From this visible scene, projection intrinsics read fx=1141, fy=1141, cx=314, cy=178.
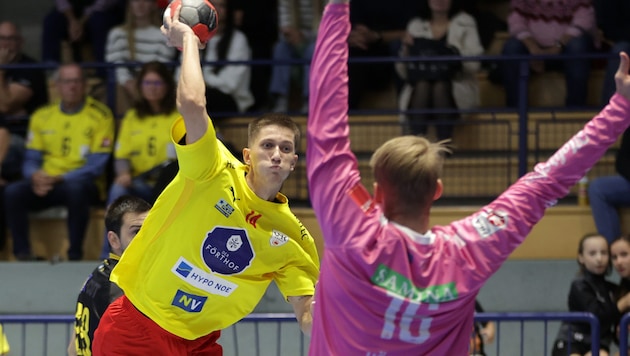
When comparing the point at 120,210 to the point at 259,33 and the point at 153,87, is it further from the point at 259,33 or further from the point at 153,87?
the point at 259,33

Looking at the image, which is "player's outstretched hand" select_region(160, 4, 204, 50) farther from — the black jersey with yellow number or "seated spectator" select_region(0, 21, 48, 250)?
"seated spectator" select_region(0, 21, 48, 250)

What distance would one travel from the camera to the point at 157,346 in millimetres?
5023

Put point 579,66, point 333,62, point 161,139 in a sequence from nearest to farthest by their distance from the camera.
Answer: point 333,62
point 161,139
point 579,66

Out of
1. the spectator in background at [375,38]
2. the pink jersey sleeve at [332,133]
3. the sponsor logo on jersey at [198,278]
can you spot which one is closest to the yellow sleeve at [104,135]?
the spectator in background at [375,38]

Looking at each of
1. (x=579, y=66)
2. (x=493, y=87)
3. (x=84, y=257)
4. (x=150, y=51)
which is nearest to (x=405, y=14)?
(x=493, y=87)

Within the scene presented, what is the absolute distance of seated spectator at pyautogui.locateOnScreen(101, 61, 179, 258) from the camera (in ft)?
29.5

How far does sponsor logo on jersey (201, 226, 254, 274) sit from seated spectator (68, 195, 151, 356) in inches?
31.6

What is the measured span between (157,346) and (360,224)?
1.92 m

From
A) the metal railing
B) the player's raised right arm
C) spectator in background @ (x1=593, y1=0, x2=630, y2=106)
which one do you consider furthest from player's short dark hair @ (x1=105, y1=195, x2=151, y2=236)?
spectator in background @ (x1=593, y1=0, x2=630, y2=106)

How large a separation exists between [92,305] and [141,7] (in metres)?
4.91

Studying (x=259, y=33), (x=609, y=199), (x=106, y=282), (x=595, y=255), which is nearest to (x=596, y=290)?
(x=595, y=255)

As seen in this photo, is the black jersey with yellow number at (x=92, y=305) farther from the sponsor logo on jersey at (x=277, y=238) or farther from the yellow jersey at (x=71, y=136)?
the yellow jersey at (x=71, y=136)

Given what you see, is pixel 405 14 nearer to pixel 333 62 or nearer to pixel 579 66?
pixel 579 66

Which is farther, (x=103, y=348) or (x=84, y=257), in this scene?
(x=84, y=257)
